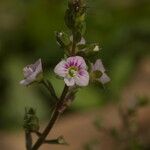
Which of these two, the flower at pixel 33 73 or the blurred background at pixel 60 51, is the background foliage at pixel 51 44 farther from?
the flower at pixel 33 73

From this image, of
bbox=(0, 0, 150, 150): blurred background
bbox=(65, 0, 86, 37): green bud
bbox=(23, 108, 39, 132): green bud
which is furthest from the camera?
bbox=(0, 0, 150, 150): blurred background

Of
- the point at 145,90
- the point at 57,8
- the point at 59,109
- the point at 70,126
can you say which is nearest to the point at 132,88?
the point at 145,90

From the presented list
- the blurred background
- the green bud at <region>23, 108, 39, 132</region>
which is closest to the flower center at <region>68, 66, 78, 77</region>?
the green bud at <region>23, 108, 39, 132</region>

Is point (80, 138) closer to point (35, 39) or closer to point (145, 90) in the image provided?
point (145, 90)

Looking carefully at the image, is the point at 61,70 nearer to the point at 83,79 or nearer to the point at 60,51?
the point at 83,79

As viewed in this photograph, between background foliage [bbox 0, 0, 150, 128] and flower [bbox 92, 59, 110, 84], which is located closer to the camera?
flower [bbox 92, 59, 110, 84]

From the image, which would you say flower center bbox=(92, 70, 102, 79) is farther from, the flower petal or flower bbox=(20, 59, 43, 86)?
flower bbox=(20, 59, 43, 86)
